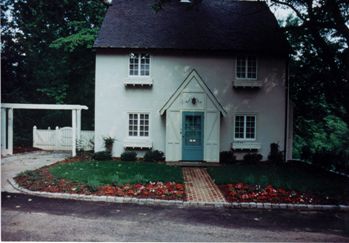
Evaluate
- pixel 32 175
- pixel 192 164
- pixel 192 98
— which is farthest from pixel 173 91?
pixel 32 175

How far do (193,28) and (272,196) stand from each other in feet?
38.9

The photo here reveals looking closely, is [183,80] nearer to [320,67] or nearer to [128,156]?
[128,156]

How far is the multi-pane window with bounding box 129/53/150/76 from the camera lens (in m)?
18.5

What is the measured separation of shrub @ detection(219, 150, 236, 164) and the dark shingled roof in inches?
206

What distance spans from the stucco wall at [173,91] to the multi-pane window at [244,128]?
0.27 meters

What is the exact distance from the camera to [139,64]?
730 inches

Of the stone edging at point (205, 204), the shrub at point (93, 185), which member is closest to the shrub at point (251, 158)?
the stone edging at point (205, 204)

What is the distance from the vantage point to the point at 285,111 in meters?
18.9

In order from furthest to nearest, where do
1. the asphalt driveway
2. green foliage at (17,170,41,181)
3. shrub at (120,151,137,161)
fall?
shrub at (120,151,137,161)
green foliage at (17,170,41,181)
the asphalt driveway

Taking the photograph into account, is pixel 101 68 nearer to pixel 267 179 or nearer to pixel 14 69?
pixel 14 69

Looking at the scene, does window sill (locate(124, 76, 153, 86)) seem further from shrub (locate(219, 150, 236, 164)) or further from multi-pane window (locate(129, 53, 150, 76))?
shrub (locate(219, 150, 236, 164))

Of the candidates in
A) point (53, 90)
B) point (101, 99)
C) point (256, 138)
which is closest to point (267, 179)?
point (256, 138)

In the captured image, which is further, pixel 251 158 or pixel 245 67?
pixel 245 67

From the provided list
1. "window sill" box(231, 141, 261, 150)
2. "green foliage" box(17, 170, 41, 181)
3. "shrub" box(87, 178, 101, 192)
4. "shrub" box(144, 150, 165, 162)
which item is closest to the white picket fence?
"shrub" box(144, 150, 165, 162)
